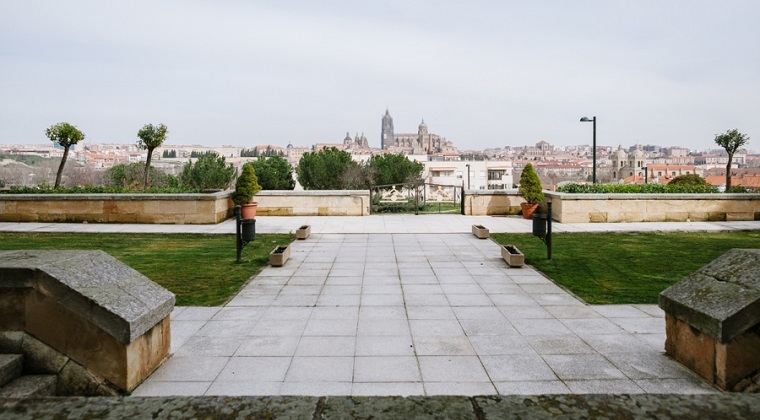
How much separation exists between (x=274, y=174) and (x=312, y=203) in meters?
35.4

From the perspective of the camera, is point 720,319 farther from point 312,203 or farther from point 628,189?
point 312,203

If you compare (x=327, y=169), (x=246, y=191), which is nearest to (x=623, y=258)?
(x=246, y=191)

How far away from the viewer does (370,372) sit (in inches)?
149

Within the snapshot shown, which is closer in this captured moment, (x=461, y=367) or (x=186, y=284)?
(x=461, y=367)

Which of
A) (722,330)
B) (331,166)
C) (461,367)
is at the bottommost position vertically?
(461,367)

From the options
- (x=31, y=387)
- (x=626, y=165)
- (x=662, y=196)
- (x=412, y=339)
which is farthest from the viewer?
(x=626, y=165)

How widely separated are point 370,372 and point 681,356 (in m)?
2.48

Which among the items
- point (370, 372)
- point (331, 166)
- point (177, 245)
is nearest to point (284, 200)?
point (177, 245)

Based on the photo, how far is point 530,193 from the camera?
51.1 ft

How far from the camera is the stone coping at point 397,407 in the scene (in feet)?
4.92

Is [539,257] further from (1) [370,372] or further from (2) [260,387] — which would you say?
(2) [260,387]

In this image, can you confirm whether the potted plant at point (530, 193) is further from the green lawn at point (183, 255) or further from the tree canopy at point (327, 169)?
the tree canopy at point (327, 169)

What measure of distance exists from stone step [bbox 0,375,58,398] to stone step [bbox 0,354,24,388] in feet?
0.11

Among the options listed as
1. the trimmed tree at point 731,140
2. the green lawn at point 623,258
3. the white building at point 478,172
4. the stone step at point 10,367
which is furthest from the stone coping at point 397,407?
the white building at point 478,172
